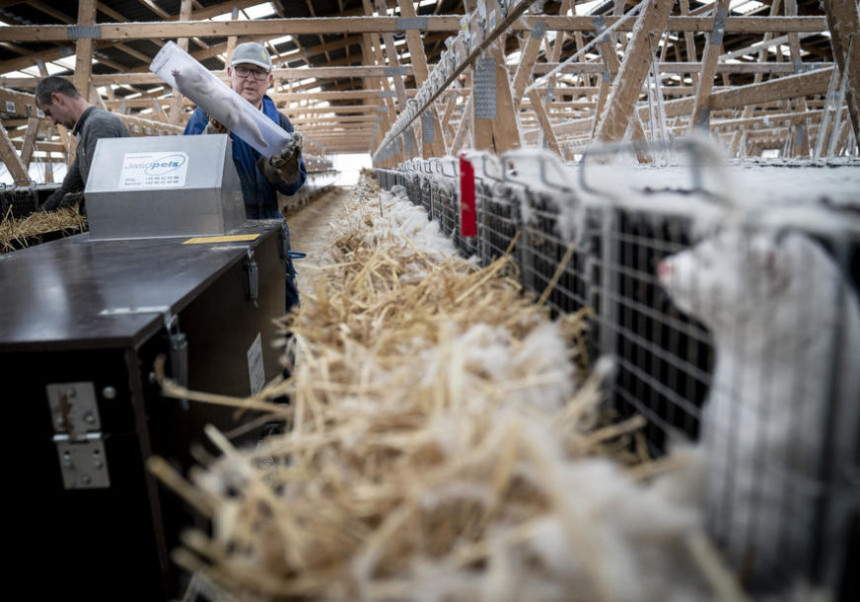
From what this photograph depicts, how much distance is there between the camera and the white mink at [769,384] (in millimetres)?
595

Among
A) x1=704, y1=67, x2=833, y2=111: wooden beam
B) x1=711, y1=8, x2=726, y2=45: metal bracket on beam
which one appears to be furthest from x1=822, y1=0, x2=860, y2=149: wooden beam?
x1=711, y1=8, x2=726, y2=45: metal bracket on beam

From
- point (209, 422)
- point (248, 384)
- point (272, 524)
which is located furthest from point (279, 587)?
point (248, 384)

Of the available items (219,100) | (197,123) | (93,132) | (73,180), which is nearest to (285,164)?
(219,100)

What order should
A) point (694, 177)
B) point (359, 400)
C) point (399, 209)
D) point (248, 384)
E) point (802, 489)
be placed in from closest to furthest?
point (802, 489) < point (694, 177) < point (359, 400) < point (248, 384) < point (399, 209)

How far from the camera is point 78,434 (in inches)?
43.2

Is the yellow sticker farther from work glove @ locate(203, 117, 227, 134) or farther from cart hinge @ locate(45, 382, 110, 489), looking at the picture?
cart hinge @ locate(45, 382, 110, 489)

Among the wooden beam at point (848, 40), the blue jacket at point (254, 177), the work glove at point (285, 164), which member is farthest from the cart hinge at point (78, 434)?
the wooden beam at point (848, 40)

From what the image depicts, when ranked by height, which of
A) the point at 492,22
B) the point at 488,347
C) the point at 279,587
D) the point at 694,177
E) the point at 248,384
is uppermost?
the point at 492,22

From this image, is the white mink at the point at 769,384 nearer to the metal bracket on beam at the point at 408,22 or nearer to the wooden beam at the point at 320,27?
the wooden beam at the point at 320,27

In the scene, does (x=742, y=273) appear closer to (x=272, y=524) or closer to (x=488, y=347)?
(x=488, y=347)

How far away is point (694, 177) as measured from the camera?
696mm

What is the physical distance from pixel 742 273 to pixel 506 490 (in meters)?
0.35

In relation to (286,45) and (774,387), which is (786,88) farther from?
(286,45)

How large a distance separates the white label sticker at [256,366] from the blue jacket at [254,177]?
0.99 m
